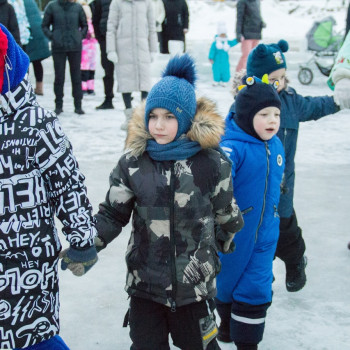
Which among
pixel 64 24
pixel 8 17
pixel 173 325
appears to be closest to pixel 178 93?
pixel 173 325

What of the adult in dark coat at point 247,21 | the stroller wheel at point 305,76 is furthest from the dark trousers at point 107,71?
the stroller wheel at point 305,76

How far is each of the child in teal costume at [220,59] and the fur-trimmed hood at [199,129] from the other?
8.96 metres

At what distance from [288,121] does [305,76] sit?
8.34 metres

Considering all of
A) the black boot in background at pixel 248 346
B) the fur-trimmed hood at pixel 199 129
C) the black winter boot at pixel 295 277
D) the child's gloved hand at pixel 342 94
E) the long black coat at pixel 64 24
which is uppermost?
the fur-trimmed hood at pixel 199 129

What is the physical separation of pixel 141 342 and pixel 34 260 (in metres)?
0.48

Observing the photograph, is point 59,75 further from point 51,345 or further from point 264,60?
point 51,345

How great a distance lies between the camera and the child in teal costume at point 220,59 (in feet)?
36.1

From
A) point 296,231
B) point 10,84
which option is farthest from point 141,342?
point 296,231

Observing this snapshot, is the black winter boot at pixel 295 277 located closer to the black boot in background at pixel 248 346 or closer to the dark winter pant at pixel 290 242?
the dark winter pant at pixel 290 242

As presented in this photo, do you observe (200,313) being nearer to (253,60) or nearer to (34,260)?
(34,260)

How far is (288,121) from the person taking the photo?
3010 millimetres

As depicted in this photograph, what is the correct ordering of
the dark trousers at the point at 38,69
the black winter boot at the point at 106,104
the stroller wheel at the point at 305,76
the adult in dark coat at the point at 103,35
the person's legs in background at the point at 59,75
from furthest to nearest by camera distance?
the stroller wheel at the point at 305,76
the dark trousers at the point at 38,69
the black winter boot at the point at 106,104
the adult in dark coat at the point at 103,35
the person's legs in background at the point at 59,75

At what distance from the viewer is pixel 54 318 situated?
6.69 ft

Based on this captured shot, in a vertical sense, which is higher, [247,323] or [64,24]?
[64,24]
